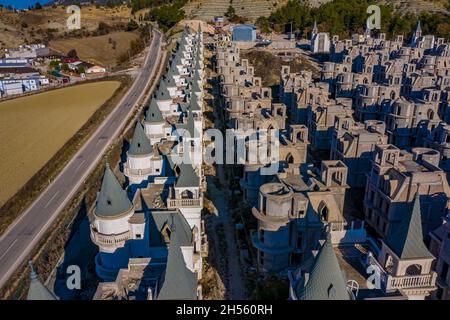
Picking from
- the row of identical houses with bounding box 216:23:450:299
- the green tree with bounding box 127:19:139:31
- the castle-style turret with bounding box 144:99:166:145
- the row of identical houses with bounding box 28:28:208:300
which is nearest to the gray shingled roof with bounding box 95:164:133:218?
the row of identical houses with bounding box 28:28:208:300

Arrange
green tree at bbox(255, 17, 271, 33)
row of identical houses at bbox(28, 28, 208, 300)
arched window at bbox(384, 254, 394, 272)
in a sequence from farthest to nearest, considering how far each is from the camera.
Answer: green tree at bbox(255, 17, 271, 33) < arched window at bbox(384, 254, 394, 272) < row of identical houses at bbox(28, 28, 208, 300)

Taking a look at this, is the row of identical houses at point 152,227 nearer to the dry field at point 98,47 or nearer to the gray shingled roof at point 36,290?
the gray shingled roof at point 36,290

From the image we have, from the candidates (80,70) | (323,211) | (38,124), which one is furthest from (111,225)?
(80,70)

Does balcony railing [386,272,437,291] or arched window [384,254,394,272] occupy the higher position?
arched window [384,254,394,272]

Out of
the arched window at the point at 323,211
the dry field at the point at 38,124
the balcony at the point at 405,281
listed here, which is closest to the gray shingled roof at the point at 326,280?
the balcony at the point at 405,281

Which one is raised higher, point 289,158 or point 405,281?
point 289,158

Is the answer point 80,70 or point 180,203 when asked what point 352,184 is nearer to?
point 180,203

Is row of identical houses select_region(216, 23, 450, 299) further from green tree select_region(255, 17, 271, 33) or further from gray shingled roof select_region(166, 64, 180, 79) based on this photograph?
green tree select_region(255, 17, 271, 33)
